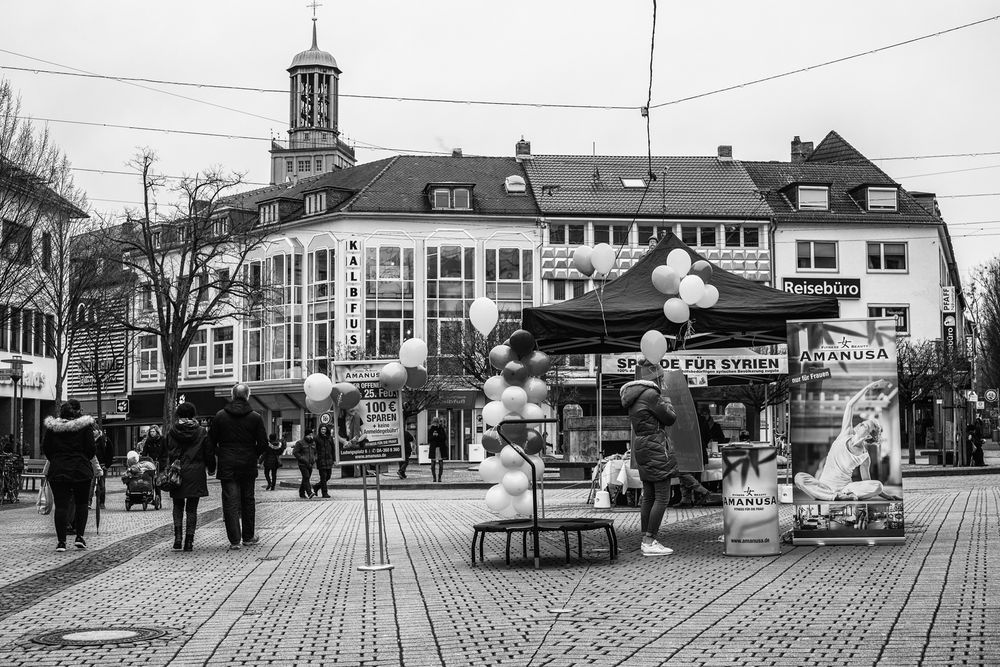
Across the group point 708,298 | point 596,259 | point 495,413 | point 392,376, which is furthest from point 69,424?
point 708,298

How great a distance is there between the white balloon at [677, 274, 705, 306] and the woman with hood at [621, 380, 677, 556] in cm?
187

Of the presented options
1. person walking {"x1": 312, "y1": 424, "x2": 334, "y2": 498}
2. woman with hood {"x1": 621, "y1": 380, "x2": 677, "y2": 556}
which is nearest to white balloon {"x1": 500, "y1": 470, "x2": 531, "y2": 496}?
woman with hood {"x1": 621, "y1": 380, "x2": 677, "y2": 556}

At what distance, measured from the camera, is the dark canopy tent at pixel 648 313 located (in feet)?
51.2

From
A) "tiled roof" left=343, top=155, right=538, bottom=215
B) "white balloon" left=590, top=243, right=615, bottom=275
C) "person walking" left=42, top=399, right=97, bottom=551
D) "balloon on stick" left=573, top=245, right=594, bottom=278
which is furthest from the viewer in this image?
"tiled roof" left=343, top=155, right=538, bottom=215

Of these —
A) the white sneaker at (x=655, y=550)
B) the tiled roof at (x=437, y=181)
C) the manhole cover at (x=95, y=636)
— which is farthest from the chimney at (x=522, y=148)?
the manhole cover at (x=95, y=636)

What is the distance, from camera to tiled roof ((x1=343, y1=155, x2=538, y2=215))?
65.2m

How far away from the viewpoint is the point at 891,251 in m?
65.2

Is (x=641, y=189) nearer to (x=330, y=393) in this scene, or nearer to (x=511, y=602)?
(x=330, y=393)

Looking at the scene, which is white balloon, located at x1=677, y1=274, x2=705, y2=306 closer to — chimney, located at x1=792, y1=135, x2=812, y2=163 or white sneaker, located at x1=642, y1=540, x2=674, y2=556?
white sneaker, located at x1=642, y1=540, x2=674, y2=556

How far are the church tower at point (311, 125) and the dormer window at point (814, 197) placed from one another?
56.7m

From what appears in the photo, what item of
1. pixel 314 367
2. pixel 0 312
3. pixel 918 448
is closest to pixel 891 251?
pixel 918 448

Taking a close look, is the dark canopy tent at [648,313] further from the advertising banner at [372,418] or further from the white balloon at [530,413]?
the advertising banner at [372,418]

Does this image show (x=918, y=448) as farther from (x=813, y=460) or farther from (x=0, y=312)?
(x=813, y=460)

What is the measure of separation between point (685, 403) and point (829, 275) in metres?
48.9
